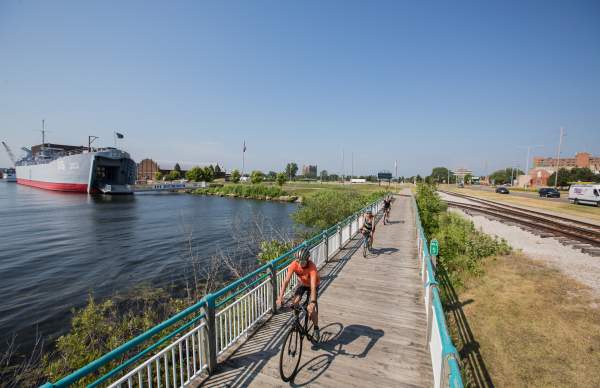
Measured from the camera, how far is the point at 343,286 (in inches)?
363

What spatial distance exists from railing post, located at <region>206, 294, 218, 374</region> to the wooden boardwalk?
0.19 meters

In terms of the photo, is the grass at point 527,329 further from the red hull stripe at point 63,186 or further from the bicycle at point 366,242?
the red hull stripe at point 63,186

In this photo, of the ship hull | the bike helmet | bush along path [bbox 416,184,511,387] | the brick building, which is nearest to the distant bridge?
the bike helmet

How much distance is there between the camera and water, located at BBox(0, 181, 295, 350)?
1310 cm

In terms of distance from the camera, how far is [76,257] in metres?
20.8

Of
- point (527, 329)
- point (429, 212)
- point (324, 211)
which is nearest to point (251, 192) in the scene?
point (324, 211)

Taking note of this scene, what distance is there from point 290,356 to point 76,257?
23.2 meters

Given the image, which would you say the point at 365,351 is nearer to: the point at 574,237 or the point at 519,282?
the point at 519,282

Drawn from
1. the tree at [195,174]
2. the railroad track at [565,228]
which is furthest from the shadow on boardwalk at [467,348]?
the tree at [195,174]

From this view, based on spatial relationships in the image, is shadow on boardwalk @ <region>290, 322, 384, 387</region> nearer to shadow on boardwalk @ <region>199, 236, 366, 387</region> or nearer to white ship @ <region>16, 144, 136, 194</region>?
shadow on boardwalk @ <region>199, 236, 366, 387</region>

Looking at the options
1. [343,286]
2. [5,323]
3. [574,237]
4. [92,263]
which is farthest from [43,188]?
[574,237]

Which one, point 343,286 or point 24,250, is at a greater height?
point 343,286

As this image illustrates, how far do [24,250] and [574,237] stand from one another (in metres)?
41.0

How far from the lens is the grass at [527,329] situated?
26.2ft
